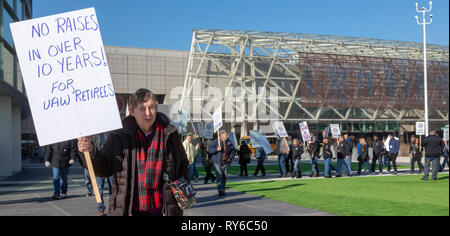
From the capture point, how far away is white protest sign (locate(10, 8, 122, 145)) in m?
3.97

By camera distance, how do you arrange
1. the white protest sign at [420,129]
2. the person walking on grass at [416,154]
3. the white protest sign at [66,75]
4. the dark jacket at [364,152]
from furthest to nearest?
the white protest sign at [420,129] → the person walking on grass at [416,154] → the dark jacket at [364,152] → the white protest sign at [66,75]

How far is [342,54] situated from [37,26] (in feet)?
211

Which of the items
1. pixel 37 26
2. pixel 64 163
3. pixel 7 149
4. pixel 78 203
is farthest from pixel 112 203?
pixel 7 149

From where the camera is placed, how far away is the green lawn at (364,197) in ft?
30.4

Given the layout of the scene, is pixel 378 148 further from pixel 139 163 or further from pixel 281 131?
pixel 139 163

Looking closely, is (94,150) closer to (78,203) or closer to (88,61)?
(88,61)

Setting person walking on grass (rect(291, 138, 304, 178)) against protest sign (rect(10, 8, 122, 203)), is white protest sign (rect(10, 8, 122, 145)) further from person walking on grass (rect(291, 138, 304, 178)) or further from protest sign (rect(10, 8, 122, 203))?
person walking on grass (rect(291, 138, 304, 178))

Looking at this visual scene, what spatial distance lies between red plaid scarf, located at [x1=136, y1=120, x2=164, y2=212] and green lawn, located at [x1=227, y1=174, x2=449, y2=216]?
590 centimetres

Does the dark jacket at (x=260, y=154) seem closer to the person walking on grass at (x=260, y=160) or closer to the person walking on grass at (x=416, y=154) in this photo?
the person walking on grass at (x=260, y=160)

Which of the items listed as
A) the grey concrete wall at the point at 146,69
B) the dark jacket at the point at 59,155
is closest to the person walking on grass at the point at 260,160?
the dark jacket at the point at 59,155

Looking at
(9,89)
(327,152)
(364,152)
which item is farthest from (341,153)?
(9,89)

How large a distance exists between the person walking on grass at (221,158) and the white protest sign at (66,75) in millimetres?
8320

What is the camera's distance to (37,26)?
4.03 meters

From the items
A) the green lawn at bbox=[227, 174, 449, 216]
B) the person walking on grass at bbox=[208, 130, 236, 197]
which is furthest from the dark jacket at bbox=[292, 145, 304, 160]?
the person walking on grass at bbox=[208, 130, 236, 197]
